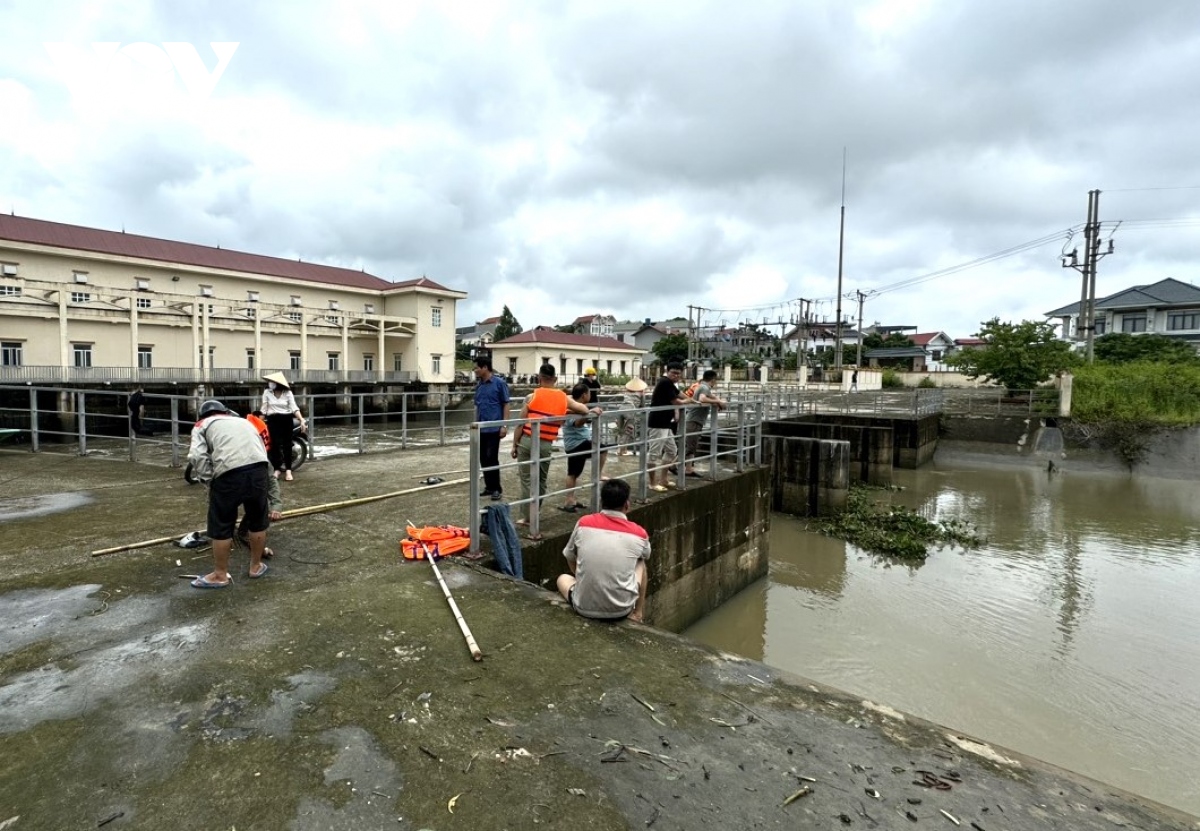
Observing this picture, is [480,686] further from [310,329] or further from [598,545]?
[310,329]

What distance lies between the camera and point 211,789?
7.14 ft

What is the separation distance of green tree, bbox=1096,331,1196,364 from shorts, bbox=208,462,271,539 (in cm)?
4417

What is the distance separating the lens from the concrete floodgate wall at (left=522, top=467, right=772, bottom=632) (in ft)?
19.0

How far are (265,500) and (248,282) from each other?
38562 mm

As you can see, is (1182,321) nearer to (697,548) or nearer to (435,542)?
(697,548)

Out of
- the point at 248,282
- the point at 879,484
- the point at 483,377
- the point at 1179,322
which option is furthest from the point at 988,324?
the point at 248,282

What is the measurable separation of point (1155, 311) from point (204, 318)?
67.8 meters

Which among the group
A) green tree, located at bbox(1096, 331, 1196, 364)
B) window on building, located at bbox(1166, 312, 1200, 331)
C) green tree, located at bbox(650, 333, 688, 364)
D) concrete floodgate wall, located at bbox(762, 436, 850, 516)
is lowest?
concrete floodgate wall, located at bbox(762, 436, 850, 516)

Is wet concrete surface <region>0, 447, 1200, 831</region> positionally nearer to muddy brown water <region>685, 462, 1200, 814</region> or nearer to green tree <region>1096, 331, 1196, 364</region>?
muddy brown water <region>685, 462, 1200, 814</region>

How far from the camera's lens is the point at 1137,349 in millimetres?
39188

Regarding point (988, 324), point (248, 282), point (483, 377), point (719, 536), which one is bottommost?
point (719, 536)

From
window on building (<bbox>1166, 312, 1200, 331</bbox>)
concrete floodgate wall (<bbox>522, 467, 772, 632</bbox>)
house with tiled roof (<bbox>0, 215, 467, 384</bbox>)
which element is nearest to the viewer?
concrete floodgate wall (<bbox>522, 467, 772, 632</bbox>)

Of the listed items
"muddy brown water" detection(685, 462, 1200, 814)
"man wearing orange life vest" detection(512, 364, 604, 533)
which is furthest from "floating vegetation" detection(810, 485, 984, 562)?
"man wearing orange life vest" detection(512, 364, 604, 533)

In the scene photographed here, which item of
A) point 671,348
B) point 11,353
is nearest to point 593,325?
point 671,348
